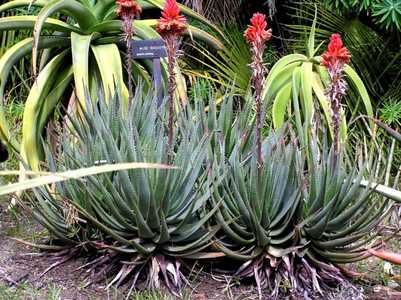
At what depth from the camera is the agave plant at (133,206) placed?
276 cm

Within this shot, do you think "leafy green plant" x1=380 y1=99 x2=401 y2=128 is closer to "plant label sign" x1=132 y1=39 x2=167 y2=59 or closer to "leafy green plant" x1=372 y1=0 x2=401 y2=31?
"leafy green plant" x1=372 y1=0 x2=401 y2=31

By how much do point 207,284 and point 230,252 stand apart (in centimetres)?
28

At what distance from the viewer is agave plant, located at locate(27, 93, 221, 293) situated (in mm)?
2764

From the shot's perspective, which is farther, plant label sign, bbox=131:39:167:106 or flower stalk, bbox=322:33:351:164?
plant label sign, bbox=131:39:167:106

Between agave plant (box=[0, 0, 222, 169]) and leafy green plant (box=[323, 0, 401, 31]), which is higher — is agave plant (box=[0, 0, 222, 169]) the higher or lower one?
the lower one

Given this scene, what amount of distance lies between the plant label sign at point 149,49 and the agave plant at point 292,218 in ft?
3.03

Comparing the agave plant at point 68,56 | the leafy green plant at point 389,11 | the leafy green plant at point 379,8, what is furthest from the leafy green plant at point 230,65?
the leafy green plant at point 389,11

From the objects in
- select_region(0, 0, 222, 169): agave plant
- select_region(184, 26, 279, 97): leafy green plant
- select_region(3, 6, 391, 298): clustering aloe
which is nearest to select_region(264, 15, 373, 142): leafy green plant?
select_region(0, 0, 222, 169): agave plant

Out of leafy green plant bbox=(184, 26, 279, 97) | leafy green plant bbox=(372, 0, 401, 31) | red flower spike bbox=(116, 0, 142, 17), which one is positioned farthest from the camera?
leafy green plant bbox=(184, 26, 279, 97)

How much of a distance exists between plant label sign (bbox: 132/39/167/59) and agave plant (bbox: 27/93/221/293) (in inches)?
24.3

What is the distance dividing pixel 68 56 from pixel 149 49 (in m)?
0.92

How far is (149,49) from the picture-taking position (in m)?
3.63

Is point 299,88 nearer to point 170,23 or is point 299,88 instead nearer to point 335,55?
point 335,55

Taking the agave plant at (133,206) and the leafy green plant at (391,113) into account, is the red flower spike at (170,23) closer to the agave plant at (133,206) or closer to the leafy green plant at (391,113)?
the agave plant at (133,206)
